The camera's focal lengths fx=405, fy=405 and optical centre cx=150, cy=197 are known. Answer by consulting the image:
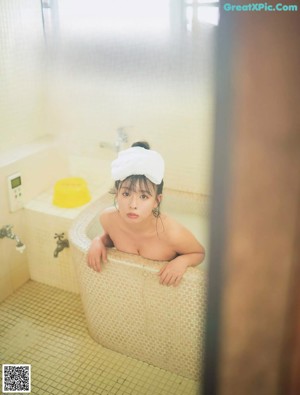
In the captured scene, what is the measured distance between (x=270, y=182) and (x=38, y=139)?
1568mm

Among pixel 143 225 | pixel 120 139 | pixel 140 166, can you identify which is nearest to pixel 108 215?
pixel 143 225

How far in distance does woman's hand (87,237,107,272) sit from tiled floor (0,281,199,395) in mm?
345

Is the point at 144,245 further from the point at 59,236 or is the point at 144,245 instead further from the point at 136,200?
the point at 59,236

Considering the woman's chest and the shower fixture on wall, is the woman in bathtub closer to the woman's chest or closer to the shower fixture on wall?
the woman's chest

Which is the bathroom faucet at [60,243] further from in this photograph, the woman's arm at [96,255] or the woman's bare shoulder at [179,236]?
the woman's bare shoulder at [179,236]

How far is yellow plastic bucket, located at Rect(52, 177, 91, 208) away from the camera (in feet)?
5.16

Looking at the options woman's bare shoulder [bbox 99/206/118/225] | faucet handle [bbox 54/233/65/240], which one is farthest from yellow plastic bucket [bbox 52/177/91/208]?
woman's bare shoulder [bbox 99/206/118/225]

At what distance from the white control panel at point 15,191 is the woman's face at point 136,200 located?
0.50 m

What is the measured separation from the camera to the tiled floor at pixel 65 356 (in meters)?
1.25

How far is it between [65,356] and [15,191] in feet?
2.05

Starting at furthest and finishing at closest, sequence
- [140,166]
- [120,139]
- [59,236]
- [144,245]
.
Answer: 1. [120,139]
2. [59,236]
3. [144,245]
4. [140,166]

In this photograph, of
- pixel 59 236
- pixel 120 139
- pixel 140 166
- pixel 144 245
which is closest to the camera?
pixel 140 166

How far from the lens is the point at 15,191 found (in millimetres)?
1533

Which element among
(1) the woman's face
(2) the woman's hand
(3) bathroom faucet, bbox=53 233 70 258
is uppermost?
(1) the woman's face
